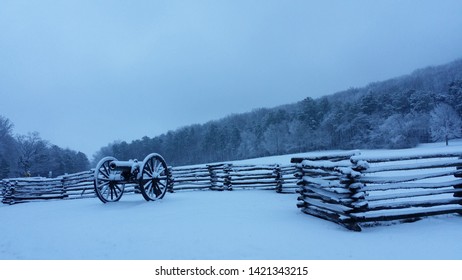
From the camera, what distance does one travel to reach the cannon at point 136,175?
34.5ft

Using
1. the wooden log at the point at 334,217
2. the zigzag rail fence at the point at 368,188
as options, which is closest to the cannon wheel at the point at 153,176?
the zigzag rail fence at the point at 368,188

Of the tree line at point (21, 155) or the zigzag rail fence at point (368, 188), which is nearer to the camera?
the zigzag rail fence at point (368, 188)

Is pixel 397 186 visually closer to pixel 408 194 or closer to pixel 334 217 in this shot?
pixel 408 194

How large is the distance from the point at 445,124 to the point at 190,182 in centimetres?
4495

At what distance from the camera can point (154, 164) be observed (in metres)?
11.5

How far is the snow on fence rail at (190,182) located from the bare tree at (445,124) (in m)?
41.1

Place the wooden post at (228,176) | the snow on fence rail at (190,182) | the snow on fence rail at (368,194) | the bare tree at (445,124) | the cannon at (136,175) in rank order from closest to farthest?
the snow on fence rail at (368,194) < the cannon at (136,175) < the snow on fence rail at (190,182) < the wooden post at (228,176) < the bare tree at (445,124)

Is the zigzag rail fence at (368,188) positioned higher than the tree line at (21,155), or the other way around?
the tree line at (21,155)

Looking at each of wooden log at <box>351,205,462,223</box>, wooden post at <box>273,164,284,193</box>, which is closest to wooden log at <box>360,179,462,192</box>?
wooden log at <box>351,205,462,223</box>

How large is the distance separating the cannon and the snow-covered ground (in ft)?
A: 8.04

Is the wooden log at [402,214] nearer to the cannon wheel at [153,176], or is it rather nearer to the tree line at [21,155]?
the cannon wheel at [153,176]

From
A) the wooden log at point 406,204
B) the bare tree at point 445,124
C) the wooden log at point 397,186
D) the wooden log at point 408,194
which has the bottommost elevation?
the wooden log at point 406,204

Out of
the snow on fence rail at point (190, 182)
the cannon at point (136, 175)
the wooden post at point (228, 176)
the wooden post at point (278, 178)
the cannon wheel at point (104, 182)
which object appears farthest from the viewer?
the wooden post at point (228, 176)

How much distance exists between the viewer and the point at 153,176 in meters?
11.0
